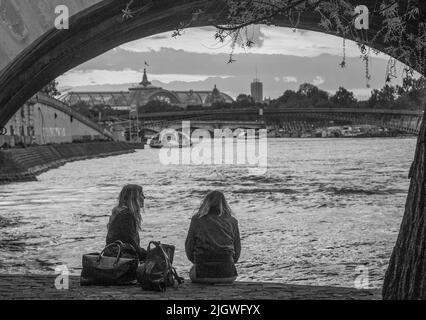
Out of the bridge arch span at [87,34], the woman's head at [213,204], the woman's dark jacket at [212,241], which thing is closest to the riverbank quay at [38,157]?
the bridge arch span at [87,34]

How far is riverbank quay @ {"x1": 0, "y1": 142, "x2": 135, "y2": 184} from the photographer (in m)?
38.3

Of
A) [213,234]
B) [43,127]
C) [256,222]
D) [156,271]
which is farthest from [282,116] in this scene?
[156,271]

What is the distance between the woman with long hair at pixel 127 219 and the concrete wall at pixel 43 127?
3630cm

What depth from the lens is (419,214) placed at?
21.3 feet

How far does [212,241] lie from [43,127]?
63.2 meters

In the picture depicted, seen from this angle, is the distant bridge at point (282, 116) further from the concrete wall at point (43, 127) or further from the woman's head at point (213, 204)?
the woman's head at point (213, 204)

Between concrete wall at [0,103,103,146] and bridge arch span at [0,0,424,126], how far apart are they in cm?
2532

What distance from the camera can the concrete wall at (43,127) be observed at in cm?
5592

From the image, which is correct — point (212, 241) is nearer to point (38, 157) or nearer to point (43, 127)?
point (38, 157)

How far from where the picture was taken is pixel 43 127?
69.8m

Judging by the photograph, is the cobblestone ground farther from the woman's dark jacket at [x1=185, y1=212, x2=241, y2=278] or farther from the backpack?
the woman's dark jacket at [x1=185, y1=212, x2=241, y2=278]

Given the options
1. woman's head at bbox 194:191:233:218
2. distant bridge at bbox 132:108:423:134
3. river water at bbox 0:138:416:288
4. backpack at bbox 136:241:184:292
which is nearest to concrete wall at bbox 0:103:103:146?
river water at bbox 0:138:416:288
